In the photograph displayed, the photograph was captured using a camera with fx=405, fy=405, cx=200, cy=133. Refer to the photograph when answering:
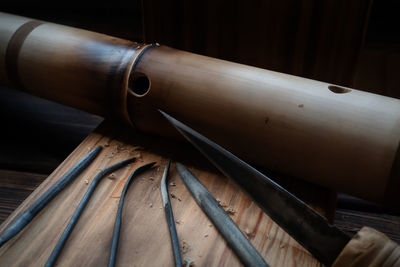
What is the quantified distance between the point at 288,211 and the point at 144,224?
37 centimetres

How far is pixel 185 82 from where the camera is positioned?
1.22 m

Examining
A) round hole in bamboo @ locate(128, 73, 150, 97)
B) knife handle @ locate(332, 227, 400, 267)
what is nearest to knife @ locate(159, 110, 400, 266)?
knife handle @ locate(332, 227, 400, 267)

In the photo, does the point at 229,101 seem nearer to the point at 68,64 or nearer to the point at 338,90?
the point at 338,90

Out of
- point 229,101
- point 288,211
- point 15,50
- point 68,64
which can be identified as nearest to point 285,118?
point 229,101

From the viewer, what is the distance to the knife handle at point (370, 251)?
0.74 metres

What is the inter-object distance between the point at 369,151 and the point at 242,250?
1.32ft

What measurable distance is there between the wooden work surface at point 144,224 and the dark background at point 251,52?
0.28m

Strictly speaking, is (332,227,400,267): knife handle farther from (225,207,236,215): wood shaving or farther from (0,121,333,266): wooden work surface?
(225,207,236,215): wood shaving

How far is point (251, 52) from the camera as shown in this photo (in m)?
1.50

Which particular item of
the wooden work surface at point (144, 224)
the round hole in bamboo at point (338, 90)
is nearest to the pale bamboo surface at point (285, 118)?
the round hole in bamboo at point (338, 90)

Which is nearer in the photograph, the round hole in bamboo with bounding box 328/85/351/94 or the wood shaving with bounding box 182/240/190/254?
the wood shaving with bounding box 182/240/190/254

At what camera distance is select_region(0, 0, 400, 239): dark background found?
1337 mm

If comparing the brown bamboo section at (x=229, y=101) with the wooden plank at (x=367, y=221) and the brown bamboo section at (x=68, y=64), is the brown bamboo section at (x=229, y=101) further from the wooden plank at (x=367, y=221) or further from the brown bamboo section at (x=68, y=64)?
the wooden plank at (x=367, y=221)

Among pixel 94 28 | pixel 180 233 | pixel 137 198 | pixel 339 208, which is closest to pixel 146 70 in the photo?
pixel 137 198
